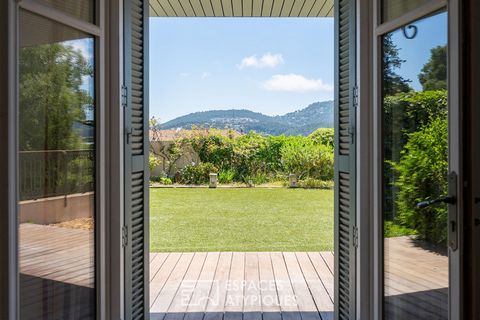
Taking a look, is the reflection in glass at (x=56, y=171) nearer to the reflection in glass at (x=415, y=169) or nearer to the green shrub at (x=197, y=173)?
the reflection in glass at (x=415, y=169)

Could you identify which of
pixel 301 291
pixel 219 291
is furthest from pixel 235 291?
pixel 301 291

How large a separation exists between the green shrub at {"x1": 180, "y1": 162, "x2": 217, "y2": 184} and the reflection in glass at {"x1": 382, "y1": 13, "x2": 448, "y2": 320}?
9.31m

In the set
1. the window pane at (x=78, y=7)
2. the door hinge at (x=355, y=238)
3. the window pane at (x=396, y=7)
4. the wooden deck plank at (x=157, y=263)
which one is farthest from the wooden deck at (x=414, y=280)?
the wooden deck plank at (x=157, y=263)

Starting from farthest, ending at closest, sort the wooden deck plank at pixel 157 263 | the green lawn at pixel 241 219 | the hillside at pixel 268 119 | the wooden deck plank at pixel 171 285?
the hillside at pixel 268 119
the green lawn at pixel 241 219
the wooden deck plank at pixel 157 263
the wooden deck plank at pixel 171 285

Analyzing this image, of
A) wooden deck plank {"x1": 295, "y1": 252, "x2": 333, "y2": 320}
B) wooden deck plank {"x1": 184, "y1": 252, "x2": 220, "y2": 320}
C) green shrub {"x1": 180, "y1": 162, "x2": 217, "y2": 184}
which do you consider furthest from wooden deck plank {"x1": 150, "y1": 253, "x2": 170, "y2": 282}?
green shrub {"x1": 180, "y1": 162, "x2": 217, "y2": 184}

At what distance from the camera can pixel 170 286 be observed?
3.91m

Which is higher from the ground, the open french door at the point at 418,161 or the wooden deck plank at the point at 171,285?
the open french door at the point at 418,161

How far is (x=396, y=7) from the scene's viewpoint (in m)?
2.09

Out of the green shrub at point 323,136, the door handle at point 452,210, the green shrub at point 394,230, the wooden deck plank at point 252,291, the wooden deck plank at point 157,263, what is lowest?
the wooden deck plank at point 252,291

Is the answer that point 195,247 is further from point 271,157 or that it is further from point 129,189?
point 271,157

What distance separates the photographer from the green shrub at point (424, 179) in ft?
5.75

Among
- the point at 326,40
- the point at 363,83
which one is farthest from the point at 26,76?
the point at 326,40

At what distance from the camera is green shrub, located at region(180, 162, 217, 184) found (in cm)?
1137
